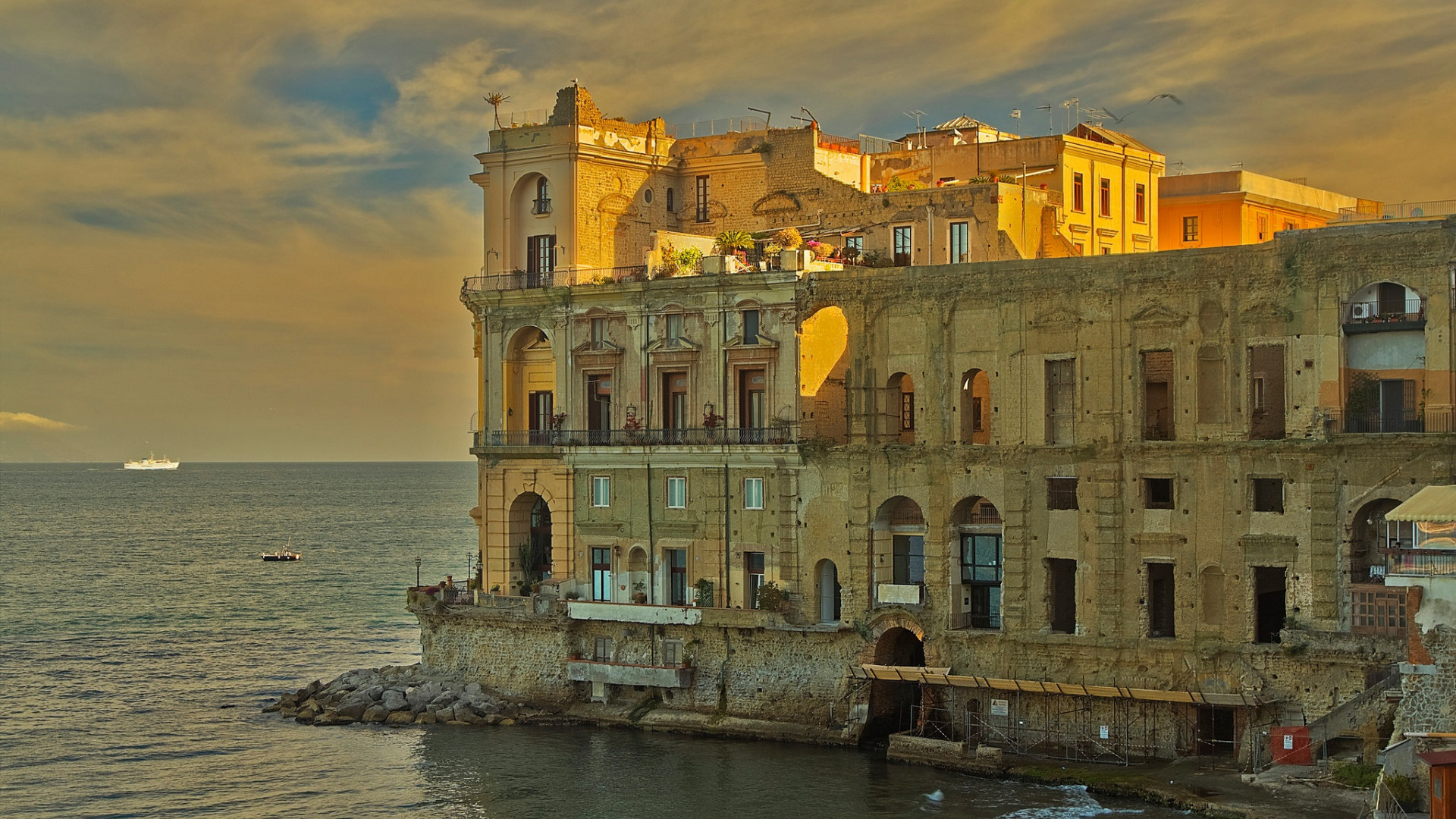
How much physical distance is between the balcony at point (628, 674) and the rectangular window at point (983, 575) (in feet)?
31.8

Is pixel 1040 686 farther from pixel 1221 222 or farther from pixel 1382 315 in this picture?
pixel 1221 222

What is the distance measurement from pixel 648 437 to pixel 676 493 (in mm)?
2267

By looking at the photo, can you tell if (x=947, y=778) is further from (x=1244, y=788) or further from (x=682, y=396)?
(x=682, y=396)

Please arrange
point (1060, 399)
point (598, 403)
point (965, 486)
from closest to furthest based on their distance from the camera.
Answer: point (1060, 399) → point (965, 486) → point (598, 403)

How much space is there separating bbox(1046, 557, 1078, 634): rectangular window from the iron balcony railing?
950cm

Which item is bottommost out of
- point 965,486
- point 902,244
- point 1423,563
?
point 1423,563

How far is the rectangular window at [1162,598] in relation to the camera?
55594 mm

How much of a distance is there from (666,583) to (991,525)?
39.3 ft

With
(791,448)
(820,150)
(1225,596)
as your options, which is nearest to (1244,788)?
(1225,596)

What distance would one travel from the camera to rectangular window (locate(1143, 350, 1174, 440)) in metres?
57.6

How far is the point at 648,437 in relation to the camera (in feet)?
211

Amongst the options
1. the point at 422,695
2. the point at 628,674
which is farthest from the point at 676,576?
the point at 422,695

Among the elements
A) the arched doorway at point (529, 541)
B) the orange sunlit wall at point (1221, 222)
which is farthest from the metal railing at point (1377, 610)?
the arched doorway at point (529, 541)

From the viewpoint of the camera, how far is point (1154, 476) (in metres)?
54.4
